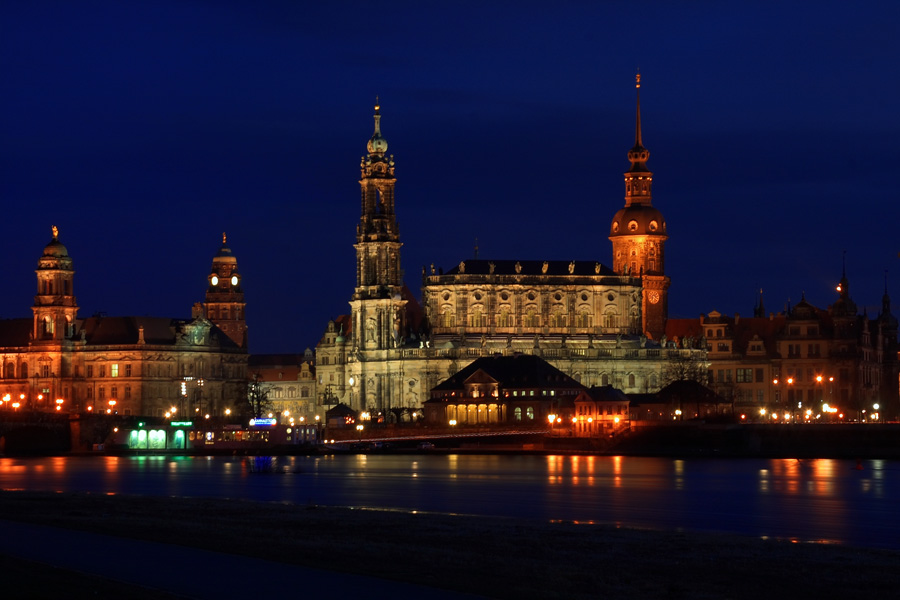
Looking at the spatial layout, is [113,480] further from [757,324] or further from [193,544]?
[757,324]

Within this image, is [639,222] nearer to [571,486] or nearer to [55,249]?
[55,249]

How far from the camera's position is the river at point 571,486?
1925 inches

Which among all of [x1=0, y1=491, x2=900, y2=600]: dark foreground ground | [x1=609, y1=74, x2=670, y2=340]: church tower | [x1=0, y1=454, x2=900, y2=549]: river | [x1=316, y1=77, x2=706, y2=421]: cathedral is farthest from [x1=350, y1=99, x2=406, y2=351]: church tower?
[x1=0, y1=491, x2=900, y2=600]: dark foreground ground

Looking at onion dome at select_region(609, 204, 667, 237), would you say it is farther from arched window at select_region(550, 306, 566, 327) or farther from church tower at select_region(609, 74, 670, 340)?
arched window at select_region(550, 306, 566, 327)

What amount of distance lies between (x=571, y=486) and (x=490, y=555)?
3548 cm

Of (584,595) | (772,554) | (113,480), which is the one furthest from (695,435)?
(584,595)

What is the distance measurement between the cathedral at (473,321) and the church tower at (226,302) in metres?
38.1

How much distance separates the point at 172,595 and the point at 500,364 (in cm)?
11100

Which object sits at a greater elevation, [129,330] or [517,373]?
[129,330]

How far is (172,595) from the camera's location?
25.4m

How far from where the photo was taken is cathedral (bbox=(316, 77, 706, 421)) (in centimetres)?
14762

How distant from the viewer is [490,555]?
3297cm

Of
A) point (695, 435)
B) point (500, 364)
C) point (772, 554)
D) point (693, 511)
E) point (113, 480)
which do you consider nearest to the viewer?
point (772, 554)

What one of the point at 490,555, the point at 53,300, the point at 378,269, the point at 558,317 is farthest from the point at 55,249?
the point at 490,555
